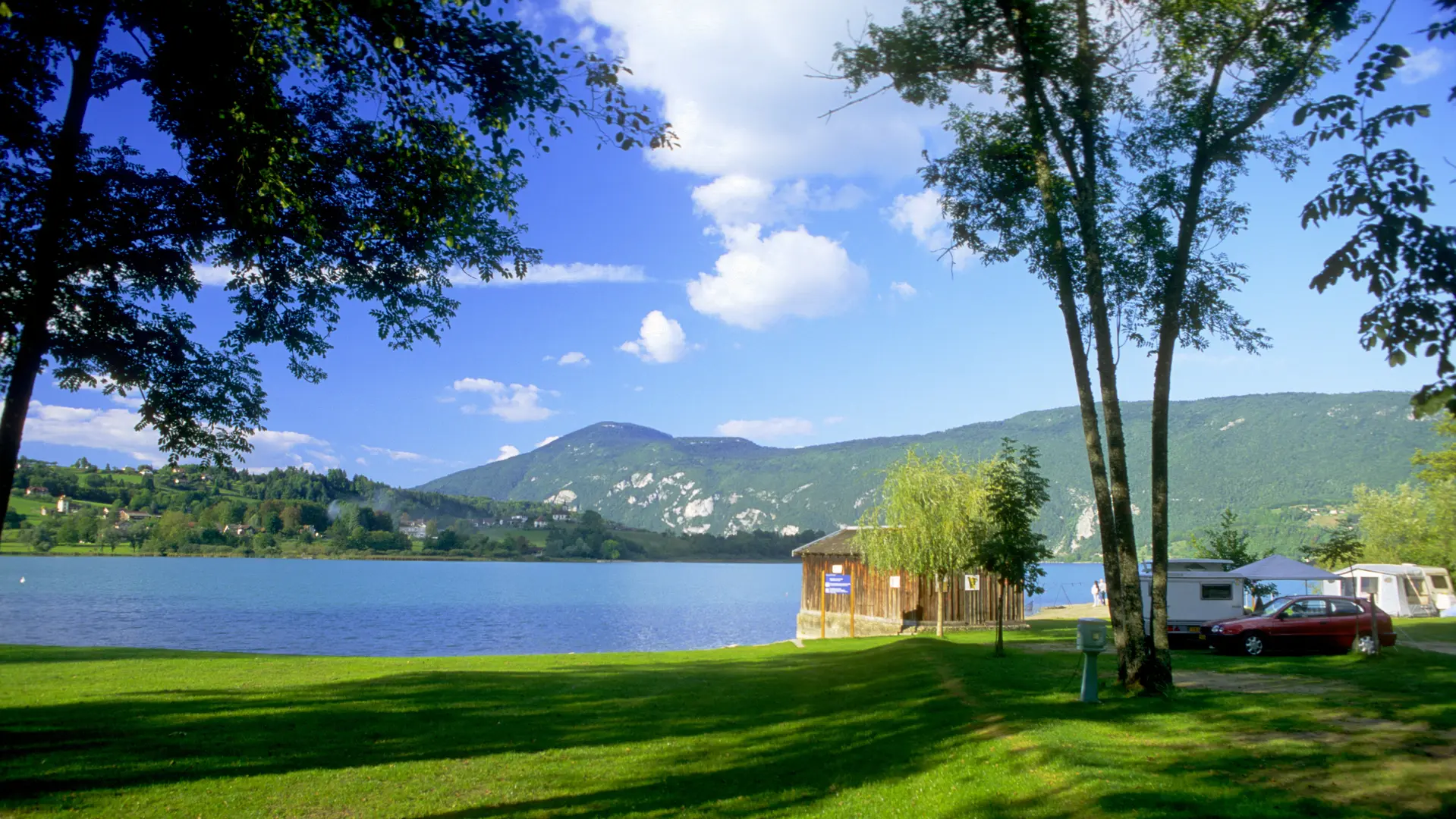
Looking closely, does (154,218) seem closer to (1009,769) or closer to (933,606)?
(1009,769)

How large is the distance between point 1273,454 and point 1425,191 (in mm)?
226567

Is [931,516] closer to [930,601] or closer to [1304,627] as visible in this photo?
[930,601]

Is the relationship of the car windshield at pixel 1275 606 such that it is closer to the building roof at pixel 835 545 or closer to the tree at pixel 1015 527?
the tree at pixel 1015 527

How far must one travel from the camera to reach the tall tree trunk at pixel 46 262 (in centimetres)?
905

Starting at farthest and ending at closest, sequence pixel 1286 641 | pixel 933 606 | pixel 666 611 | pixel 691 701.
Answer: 1. pixel 666 611
2. pixel 933 606
3. pixel 1286 641
4. pixel 691 701

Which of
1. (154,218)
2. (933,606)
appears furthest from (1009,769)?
(933,606)

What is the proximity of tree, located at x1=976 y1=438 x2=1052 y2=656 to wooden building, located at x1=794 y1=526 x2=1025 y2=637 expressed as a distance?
1185 centimetres

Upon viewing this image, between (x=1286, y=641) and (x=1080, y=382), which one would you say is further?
(x=1286, y=641)

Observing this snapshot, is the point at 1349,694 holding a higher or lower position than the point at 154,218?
lower

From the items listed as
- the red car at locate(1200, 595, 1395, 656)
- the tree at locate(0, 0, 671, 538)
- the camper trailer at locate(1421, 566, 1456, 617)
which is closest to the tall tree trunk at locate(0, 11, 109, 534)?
the tree at locate(0, 0, 671, 538)

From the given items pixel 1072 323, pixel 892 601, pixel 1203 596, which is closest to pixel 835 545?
pixel 892 601

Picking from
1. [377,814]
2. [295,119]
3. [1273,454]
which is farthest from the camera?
[1273,454]

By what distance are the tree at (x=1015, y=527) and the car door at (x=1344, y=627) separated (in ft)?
26.4

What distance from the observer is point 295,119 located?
9922 mm
